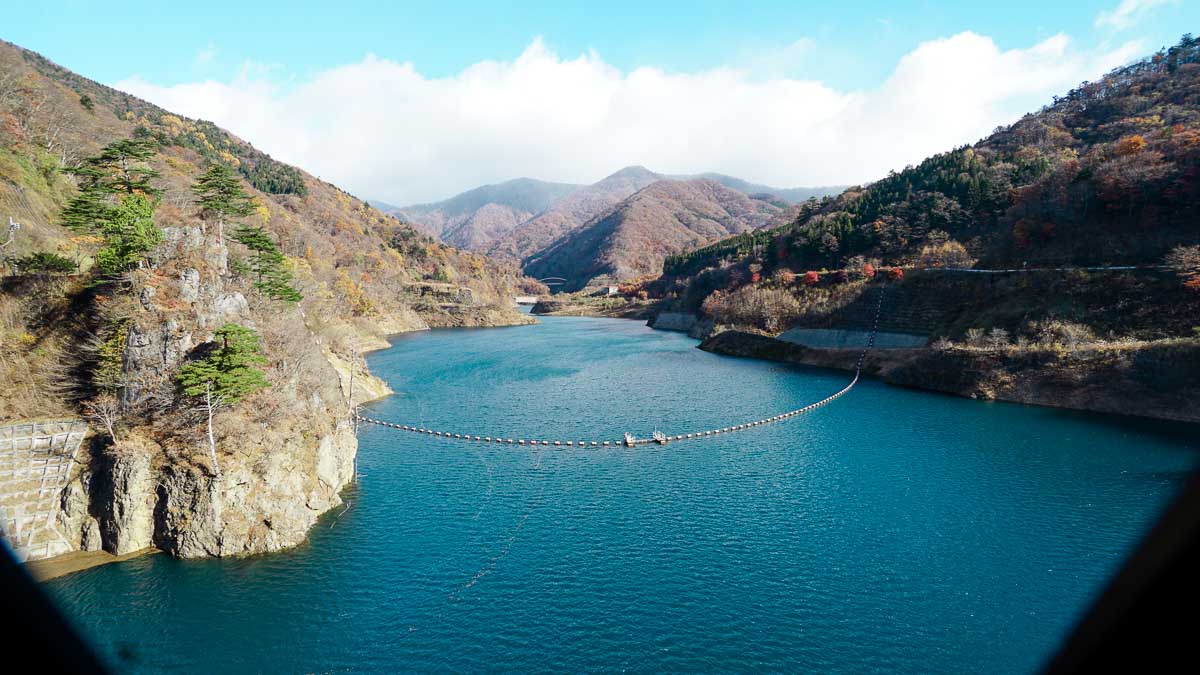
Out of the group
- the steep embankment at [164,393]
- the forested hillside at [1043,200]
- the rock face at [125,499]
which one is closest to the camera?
the rock face at [125,499]

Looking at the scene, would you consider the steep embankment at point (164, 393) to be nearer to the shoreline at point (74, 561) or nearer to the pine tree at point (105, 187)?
the shoreline at point (74, 561)

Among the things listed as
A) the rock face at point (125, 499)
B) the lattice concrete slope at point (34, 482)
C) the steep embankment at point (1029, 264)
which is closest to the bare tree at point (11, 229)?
the lattice concrete slope at point (34, 482)

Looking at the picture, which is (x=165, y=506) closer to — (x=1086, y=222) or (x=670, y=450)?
(x=670, y=450)

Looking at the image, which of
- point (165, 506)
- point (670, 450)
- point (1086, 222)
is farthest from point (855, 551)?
point (1086, 222)

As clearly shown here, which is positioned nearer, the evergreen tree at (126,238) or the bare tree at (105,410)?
the bare tree at (105,410)

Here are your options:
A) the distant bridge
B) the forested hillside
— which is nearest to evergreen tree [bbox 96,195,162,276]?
the distant bridge

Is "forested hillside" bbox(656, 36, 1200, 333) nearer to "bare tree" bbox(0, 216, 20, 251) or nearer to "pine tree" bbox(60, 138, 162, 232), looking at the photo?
"pine tree" bbox(60, 138, 162, 232)

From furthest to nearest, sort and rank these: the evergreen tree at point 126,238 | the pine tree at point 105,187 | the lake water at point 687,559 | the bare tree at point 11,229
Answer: the bare tree at point 11,229 < the pine tree at point 105,187 < the evergreen tree at point 126,238 < the lake water at point 687,559
